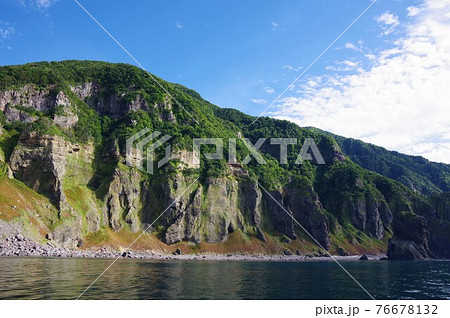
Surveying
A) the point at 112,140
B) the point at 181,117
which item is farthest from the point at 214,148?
the point at 112,140

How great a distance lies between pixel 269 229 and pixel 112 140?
8304 cm

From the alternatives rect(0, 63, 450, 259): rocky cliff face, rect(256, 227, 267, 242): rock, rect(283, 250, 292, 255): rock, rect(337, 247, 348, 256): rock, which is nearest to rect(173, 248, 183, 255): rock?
rect(0, 63, 450, 259): rocky cliff face

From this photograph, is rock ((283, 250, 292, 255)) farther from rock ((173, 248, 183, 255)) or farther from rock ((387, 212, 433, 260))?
rock ((173, 248, 183, 255))

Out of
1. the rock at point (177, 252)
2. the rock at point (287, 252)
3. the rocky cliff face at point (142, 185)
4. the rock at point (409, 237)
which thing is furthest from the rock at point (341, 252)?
the rock at point (177, 252)

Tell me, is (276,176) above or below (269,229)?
above

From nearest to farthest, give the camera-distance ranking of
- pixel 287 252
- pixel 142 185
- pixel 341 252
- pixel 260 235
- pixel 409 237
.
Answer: pixel 142 185, pixel 287 252, pixel 260 235, pixel 409 237, pixel 341 252

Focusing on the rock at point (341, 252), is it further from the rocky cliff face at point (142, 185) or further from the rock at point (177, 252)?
the rock at point (177, 252)

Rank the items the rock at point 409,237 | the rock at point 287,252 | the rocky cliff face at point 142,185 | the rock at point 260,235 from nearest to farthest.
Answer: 1. the rocky cliff face at point 142,185
2. the rock at point 409,237
3. the rock at point 287,252
4. the rock at point 260,235

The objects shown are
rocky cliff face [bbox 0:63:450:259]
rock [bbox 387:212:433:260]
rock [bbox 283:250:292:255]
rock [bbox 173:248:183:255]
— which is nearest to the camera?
rocky cliff face [bbox 0:63:450:259]

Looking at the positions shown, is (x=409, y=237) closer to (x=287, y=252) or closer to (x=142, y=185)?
(x=287, y=252)

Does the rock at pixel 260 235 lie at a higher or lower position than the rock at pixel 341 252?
higher

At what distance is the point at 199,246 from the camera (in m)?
129

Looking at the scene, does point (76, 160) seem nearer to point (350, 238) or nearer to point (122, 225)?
point (122, 225)

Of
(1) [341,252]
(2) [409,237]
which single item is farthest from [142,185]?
(2) [409,237]
